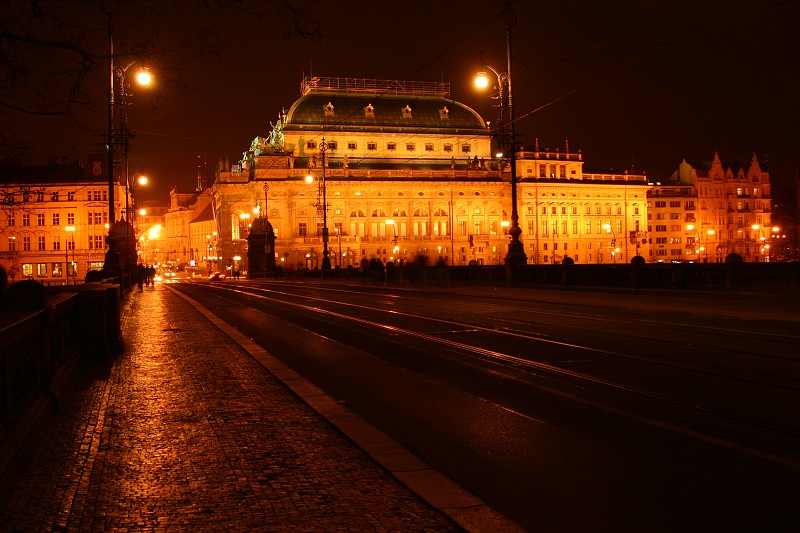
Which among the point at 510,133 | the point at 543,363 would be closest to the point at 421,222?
the point at 510,133

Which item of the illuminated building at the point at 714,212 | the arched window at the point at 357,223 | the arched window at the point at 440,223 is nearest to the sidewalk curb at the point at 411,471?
the arched window at the point at 357,223

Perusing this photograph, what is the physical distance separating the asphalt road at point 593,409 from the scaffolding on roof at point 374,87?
11062 cm

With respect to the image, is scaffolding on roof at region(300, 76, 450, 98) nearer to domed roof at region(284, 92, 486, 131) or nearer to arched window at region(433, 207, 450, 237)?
domed roof at region(284, 92, 486, 131)

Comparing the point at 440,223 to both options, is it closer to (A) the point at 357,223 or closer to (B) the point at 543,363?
(A) the point at 357,223

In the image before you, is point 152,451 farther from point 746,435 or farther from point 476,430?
point 746,435

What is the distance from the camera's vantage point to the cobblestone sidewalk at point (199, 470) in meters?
5.33

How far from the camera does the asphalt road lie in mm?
5773

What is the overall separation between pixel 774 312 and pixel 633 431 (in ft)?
54.2

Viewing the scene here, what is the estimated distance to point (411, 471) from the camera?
254 inches

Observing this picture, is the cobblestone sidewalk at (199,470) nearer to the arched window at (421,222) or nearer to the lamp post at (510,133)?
the lamp post at (510,133)

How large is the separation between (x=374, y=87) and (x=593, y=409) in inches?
4962

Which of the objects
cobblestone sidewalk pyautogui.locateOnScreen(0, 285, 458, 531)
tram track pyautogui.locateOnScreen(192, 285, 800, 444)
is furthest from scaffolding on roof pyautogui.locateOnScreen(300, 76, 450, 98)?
cobblestone sidewalk pyautogui.locateOnScreen(0, 285, 458, 531)

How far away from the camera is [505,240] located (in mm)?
134500

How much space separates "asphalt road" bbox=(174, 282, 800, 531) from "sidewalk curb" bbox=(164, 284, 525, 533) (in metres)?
0.23
